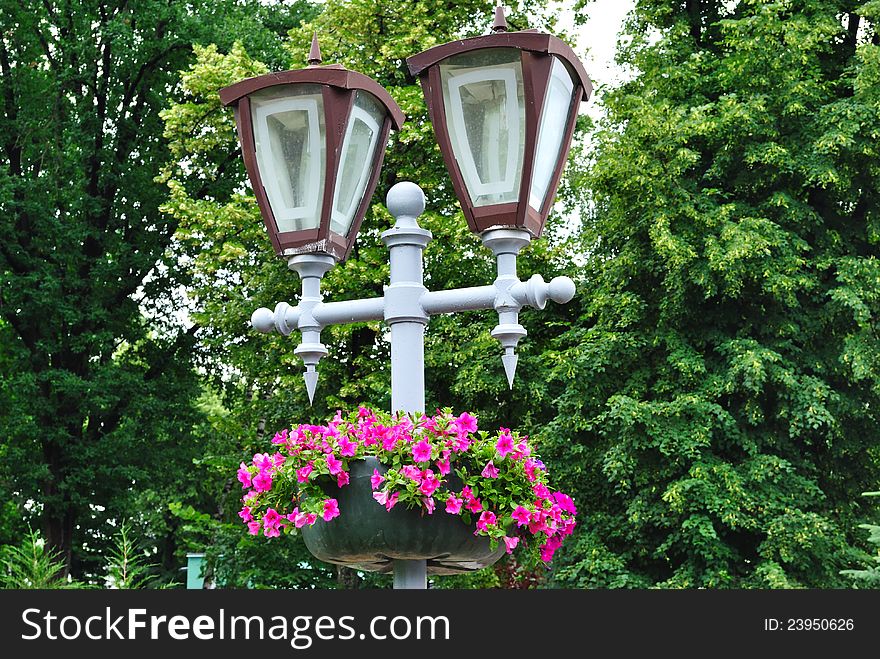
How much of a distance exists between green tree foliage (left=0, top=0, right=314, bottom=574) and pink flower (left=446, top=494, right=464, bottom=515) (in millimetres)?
17263

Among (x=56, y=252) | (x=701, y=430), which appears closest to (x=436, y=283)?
(x=701, y=430)

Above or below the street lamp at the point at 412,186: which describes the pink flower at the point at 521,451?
below

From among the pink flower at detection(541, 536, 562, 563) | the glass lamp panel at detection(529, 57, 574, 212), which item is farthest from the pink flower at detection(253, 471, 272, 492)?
the glass lamp panel at detection(529, 57, 574, 212)

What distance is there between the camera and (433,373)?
16812 millimetres

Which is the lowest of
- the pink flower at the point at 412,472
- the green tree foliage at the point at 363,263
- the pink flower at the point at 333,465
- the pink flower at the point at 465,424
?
the pink flower at the point at 412,472

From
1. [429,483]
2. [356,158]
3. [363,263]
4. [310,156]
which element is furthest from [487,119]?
[363,263]

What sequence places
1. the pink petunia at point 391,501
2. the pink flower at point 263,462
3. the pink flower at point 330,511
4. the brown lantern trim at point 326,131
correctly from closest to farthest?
1. the pink petunia at point 391,501
2. the pink flower at point 330,511
3. the pink flower at point 263,462
4. the brown lantern trim at point 326,131

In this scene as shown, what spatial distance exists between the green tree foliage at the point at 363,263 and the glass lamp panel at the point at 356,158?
11.5m

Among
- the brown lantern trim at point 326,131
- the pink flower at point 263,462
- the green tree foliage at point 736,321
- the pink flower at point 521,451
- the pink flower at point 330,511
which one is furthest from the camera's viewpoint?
the green tree foliage at point 736,321

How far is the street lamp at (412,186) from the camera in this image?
141 inches

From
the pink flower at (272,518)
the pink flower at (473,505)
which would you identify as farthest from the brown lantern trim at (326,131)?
the pink flower at (473,505)

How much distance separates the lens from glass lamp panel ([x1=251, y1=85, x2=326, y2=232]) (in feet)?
12.8

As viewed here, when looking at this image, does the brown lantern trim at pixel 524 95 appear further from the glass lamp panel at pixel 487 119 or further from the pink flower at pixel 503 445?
the pink flower at pixel 503 445

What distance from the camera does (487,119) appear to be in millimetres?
3691
